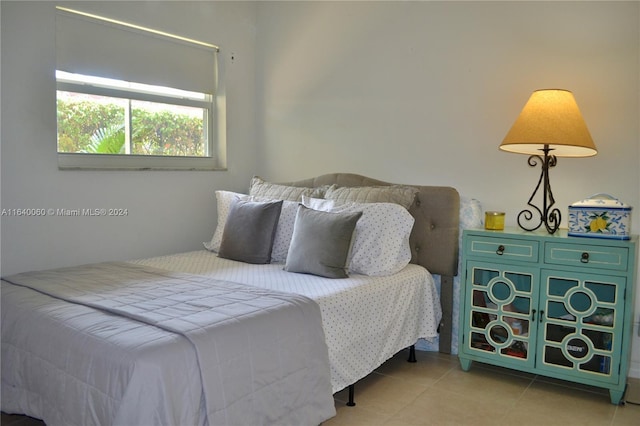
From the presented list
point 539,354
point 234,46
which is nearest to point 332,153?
point 234,46

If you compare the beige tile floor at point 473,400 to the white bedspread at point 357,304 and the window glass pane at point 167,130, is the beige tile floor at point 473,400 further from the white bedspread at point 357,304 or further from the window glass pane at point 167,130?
the window glass pane at point 167,130

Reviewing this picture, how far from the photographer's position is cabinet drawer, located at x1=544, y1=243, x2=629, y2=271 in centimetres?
230

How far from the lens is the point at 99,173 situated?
3.04 meters

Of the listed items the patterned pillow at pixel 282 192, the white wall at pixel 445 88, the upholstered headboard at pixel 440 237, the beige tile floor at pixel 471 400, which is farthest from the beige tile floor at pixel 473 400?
the patterned pillow at pixel 282 192

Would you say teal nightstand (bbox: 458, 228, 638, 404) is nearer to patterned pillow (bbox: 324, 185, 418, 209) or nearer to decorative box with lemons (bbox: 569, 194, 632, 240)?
decorative box with lemons (bbox: 569, 194, 632, 240)

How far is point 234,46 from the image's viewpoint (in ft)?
12.6

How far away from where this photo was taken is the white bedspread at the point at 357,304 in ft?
7.25

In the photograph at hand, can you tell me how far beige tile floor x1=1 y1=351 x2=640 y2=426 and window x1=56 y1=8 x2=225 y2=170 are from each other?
1.65 m

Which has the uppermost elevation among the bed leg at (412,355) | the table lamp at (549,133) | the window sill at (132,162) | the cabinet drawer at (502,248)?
the table lamp at (549,133)

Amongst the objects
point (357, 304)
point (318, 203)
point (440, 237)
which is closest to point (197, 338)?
point (357, 304)

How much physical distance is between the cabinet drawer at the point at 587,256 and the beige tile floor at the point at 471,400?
655 millimetres

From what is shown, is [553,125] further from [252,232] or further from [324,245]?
[252,232]

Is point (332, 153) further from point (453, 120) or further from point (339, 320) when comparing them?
point (339, 320)

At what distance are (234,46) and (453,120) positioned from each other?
1.79 metres
